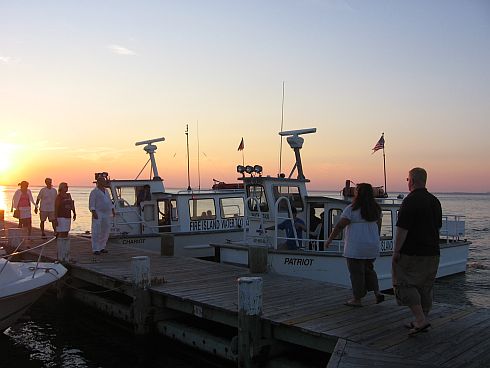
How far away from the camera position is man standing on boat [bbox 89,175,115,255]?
1326cm

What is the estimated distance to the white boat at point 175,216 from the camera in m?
17.4

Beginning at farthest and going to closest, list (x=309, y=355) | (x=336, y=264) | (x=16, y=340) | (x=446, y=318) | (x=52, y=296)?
(x=52, y=296) → (x=336, y=264) → (x=16, y=340) → (x=309, y=355) → (x=446, y=318)

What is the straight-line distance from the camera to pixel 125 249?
1512cm

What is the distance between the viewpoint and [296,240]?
1283cm

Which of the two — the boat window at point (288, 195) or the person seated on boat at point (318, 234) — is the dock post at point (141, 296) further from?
the person seated on boat at point (318, 234)

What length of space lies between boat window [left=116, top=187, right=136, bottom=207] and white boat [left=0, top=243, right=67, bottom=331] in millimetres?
7885

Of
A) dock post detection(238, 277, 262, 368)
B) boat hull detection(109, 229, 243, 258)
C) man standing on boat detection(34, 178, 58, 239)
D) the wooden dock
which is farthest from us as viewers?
boat hull detection(109, 229, 243, 258)

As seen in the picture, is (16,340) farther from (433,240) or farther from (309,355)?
(433,240)

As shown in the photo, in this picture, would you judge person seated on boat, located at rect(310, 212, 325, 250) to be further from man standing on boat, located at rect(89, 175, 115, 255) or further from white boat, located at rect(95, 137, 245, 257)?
man standing on boat, located at rect(89, 175, 115, 255)

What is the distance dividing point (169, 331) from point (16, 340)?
3.37 metres

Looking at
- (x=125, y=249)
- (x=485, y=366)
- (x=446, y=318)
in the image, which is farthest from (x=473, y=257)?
(x=485, y=366)

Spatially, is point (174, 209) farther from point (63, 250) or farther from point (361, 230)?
point (361, 230)

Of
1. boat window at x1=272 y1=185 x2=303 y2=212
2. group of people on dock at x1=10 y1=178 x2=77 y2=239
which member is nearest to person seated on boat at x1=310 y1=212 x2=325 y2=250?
boat window at x1=272 y1=185 x2=303 y2=212

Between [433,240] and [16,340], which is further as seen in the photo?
[16,340]
